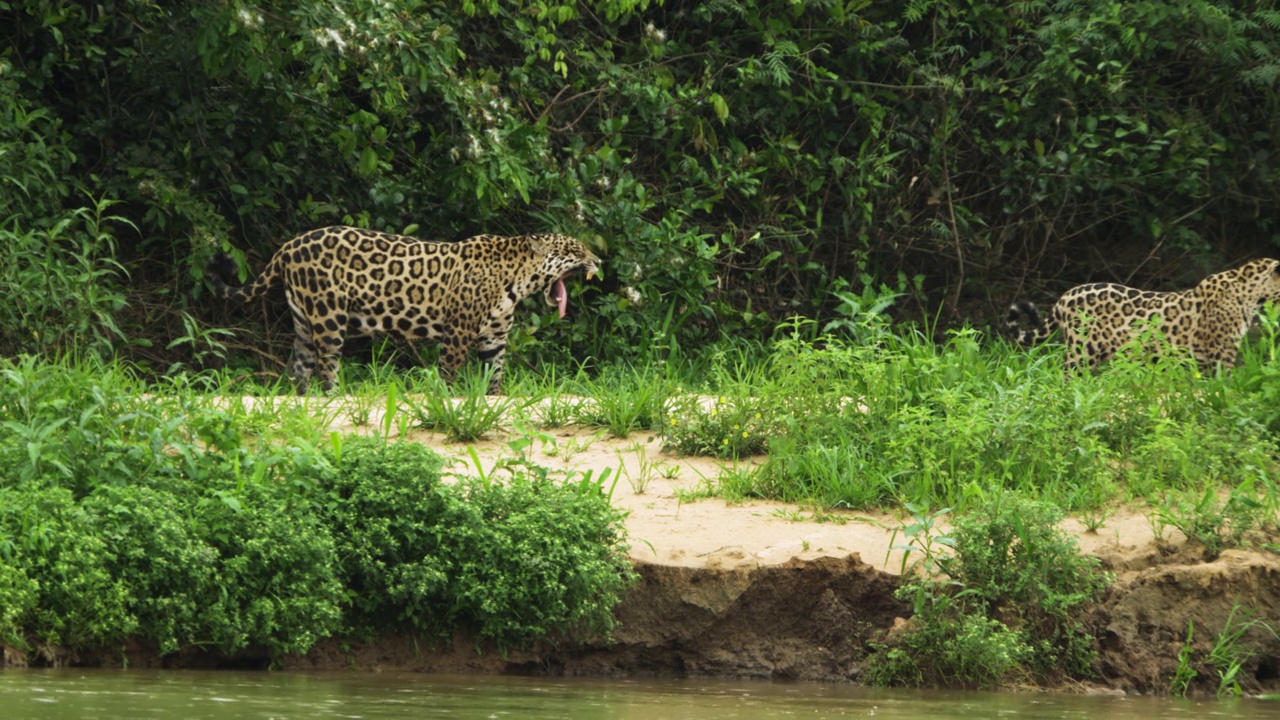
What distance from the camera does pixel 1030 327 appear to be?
12.2 metres

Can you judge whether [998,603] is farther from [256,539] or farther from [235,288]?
[235,288]

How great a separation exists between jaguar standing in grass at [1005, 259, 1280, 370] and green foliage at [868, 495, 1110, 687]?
3515 mm

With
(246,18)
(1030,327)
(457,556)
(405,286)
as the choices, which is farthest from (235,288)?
(1030,327)

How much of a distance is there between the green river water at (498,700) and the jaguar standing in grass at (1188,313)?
4.03m

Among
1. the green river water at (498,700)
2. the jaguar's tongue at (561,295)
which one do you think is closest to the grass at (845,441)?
the green river water at (498,700)

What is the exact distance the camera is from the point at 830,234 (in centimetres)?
1226

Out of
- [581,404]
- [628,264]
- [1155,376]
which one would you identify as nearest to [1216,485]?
[1155,376]

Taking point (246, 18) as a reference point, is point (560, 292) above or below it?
below

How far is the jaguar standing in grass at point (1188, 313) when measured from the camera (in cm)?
963

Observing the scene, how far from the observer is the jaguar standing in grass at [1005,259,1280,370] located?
9633 mm

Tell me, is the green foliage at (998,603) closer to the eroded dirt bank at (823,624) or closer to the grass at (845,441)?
the grass at (845,441)

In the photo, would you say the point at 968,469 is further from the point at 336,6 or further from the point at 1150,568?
the point at 336,6

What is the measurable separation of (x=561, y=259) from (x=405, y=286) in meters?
0.98

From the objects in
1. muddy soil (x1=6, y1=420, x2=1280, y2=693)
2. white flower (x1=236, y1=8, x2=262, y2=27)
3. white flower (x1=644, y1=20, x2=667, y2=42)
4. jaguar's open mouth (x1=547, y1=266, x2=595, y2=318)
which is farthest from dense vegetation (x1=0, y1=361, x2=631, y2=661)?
white flower (x1=644, y1=20, x2=667, y2=42)
